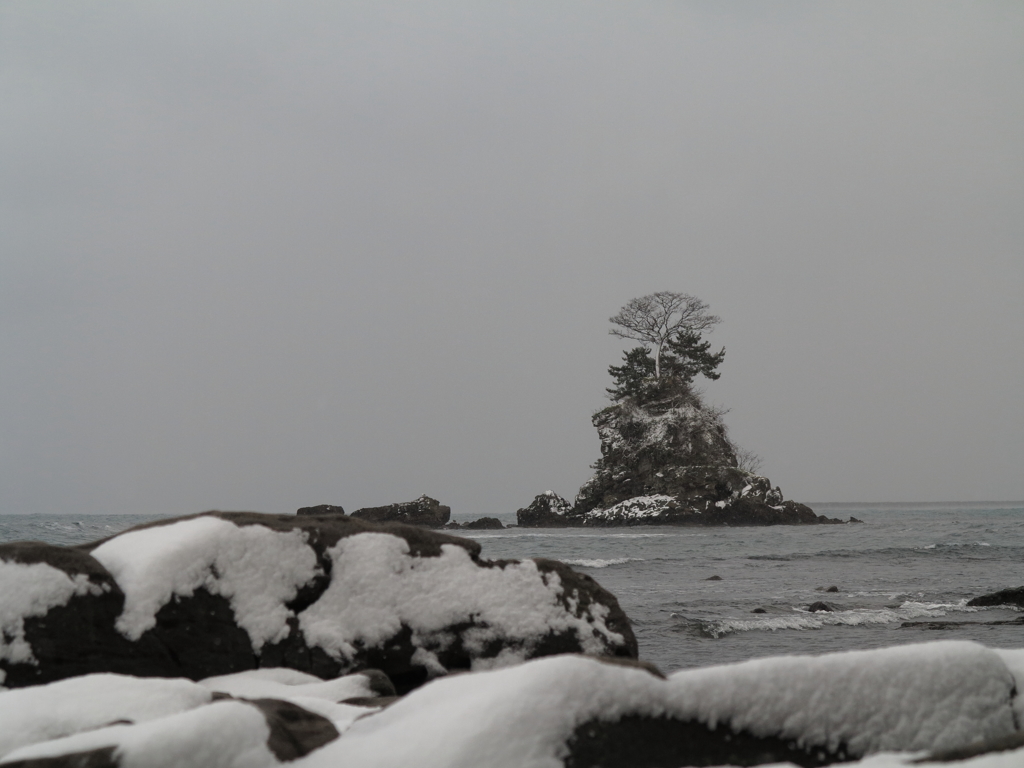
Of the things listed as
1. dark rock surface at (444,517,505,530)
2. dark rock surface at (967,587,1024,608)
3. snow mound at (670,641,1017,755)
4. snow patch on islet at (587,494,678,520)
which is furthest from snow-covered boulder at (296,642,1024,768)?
snow patch on islet at (587,494,678,520)

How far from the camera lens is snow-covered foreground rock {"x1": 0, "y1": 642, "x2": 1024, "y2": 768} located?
8.87ft

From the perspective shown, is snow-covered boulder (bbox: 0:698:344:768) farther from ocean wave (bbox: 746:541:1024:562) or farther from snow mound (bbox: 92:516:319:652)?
ocean wave (bbox: 746:541:1024:562)

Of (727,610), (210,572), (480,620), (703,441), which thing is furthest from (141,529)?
(703,441)

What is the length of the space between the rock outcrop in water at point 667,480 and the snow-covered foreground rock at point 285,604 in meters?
44.7

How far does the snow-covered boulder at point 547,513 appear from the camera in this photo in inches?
2116

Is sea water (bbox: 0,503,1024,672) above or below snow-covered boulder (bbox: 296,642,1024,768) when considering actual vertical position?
below

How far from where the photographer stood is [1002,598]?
15492mm

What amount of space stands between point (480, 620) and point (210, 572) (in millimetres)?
1734

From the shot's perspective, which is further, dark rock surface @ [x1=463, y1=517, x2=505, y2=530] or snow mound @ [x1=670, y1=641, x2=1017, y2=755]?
dark rock surface @ [x1=463, y1=517, x2=505, y2=530]

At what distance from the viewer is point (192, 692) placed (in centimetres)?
373

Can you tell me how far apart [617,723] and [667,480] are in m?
49.2

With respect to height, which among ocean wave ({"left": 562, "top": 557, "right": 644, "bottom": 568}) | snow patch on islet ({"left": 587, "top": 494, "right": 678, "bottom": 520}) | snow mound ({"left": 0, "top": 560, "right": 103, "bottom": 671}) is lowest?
ocean wave ({"left": 562, "top": 557, "right": 644, "bottom": 568})

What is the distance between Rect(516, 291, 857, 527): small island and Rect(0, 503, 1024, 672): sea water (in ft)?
46.2

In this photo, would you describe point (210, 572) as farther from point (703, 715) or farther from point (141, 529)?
point (703, 715)
